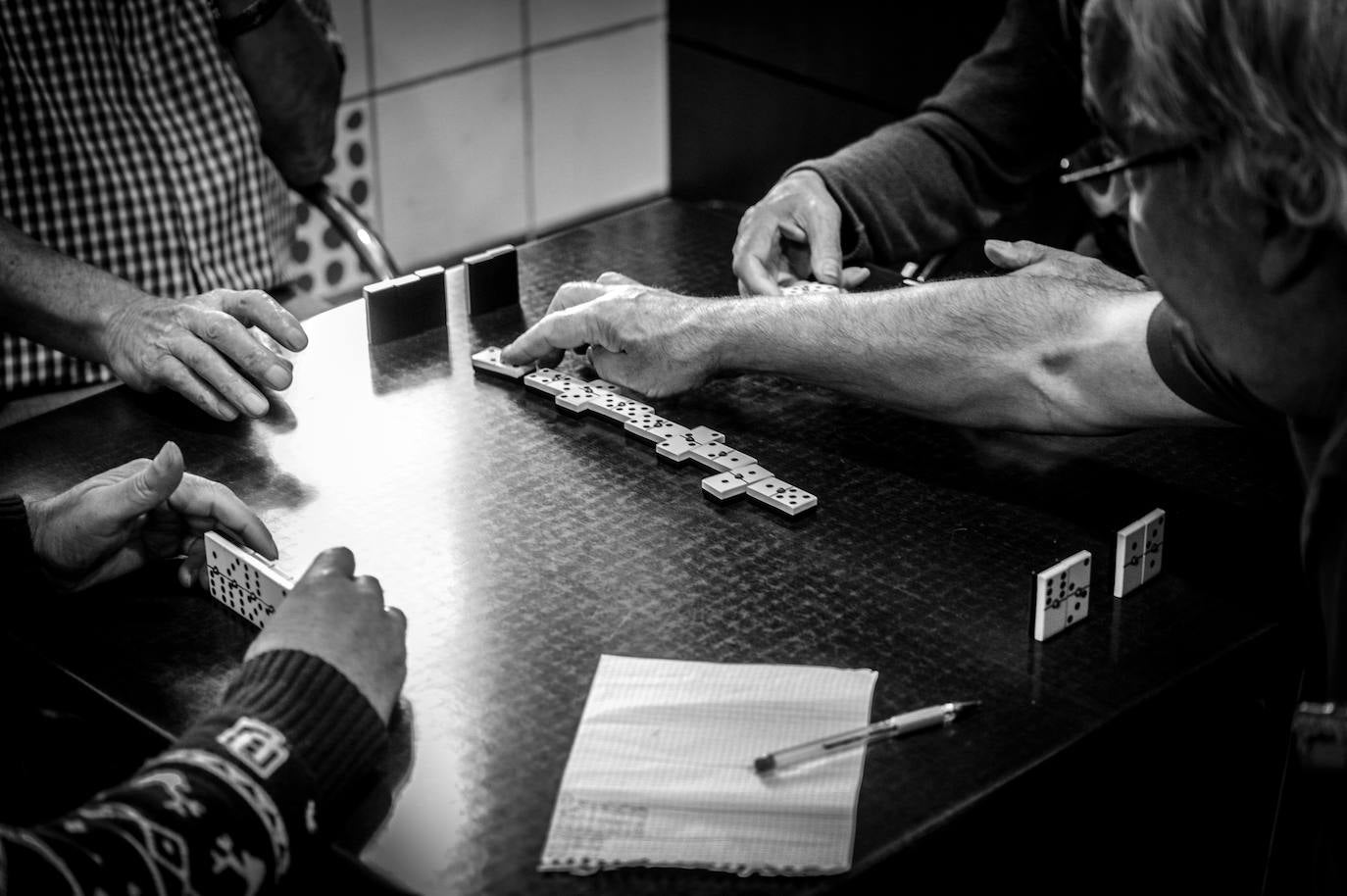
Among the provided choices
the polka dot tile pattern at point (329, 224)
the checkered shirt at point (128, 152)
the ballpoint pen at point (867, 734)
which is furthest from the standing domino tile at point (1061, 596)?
the polka dot tile pattern at point (329, 224)

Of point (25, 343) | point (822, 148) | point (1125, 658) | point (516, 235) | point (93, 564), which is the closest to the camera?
A: point (1125, 658)

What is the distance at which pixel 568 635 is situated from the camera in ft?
4.65

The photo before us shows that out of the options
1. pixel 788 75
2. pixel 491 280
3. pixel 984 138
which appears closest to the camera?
pixel 491 280

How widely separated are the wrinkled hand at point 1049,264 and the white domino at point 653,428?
46 cm

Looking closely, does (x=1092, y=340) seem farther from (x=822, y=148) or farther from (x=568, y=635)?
(x=822, y=148)

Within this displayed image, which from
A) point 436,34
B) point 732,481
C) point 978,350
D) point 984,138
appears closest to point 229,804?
point 732,481

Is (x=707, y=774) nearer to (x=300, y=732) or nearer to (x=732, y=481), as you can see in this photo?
(x=300, y=732)

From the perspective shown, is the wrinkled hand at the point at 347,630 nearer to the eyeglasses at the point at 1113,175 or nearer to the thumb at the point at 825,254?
the eyeglasses at the point at 1113,175

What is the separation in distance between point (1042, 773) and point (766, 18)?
2886 mm

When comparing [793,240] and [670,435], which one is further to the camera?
[793,240]

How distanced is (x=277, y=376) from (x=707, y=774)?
0.85 meters

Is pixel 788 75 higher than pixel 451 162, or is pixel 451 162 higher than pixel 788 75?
pixel 788 75

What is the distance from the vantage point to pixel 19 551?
4.88 feet

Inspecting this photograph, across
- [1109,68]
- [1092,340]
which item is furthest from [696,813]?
[1092,340]
